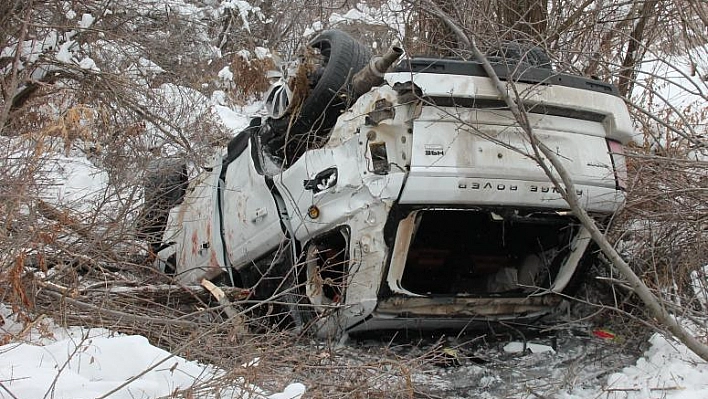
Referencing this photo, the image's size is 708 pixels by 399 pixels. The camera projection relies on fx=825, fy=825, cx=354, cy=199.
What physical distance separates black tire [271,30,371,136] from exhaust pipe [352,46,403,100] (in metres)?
0.16

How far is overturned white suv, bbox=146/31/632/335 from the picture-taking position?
14.9 ft

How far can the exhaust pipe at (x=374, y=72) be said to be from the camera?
461 cm

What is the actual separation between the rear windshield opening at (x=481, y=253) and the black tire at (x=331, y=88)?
0.87 metres

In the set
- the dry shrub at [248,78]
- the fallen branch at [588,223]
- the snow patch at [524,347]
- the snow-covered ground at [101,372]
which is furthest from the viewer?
the dry shrub at [248,78]

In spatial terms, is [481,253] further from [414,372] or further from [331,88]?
[331,88]

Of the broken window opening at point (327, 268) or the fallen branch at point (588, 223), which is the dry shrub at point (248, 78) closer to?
the broken window opening at point (327, 268)

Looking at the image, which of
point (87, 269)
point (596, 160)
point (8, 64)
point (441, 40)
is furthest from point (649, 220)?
point (8, 64)

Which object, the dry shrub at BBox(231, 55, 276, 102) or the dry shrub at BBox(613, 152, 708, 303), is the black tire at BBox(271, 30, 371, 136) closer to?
the dry shrub at BBox(613, 152, 708, 303)

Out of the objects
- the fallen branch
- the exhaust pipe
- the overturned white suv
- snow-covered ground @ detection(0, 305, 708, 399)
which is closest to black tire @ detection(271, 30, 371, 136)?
the overturned white suv

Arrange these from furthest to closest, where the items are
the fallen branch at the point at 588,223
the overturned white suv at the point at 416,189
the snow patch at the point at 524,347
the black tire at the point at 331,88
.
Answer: the snow patch at the point at 524,347, the black tire at the point at 331,88, the overturned white suv at the point at 416,189, the fallen branch at the point at 588,223

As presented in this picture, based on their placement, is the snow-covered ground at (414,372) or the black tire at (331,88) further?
the black tire at (331,88)

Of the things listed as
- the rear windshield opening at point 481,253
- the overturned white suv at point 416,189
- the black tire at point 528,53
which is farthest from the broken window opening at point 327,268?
the black tire at point 528,53

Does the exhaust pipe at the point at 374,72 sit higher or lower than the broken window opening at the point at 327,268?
higher

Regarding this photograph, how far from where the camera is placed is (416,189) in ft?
14.6
